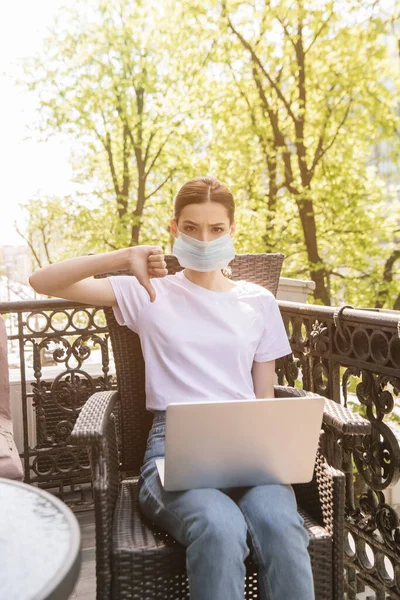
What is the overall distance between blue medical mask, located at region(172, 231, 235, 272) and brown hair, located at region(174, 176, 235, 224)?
4.9 inches

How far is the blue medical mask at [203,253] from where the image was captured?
2102 mm

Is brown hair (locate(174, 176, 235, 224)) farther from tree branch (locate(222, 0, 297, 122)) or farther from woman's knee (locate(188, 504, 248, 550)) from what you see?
tree branch (locate(222, 0, 297, 122))

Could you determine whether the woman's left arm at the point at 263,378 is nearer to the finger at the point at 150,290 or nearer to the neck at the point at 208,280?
the neck at the point at 208,280

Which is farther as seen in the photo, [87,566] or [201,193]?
[87,566]

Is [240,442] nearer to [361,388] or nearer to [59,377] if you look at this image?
[361,388]

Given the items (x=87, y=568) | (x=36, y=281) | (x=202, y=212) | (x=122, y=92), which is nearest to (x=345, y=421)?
(x=202, y=212)

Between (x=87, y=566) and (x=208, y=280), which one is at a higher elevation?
(x=208, y=280)

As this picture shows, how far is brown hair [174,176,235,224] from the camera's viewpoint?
6.98 feet

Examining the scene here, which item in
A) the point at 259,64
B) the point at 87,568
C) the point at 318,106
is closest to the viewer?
the point at 87,568

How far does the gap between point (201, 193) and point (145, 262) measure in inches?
13.4

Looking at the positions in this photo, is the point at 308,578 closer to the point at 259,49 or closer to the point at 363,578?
the point at 363,578

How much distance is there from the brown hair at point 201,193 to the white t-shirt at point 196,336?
0.28 meters

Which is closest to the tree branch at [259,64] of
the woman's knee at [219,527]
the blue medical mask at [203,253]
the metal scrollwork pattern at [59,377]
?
the metal scrollwork pattern at [59,377]

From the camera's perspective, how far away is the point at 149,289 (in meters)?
2.01
